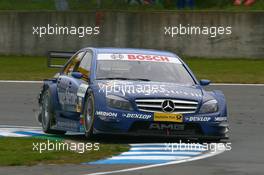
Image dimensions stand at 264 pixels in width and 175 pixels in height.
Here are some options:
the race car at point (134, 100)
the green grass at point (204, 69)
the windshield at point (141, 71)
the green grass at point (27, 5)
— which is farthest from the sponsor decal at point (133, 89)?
the green grass at point (27, 5)

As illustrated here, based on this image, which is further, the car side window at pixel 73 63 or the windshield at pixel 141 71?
the car side window at pixel 73 63

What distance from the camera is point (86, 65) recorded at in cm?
1538

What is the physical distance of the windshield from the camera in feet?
48.9

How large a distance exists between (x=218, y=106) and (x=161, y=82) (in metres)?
0.95

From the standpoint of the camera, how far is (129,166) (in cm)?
1134

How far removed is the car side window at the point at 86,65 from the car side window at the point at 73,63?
0.64 ft

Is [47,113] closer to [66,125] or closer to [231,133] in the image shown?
[66,125]

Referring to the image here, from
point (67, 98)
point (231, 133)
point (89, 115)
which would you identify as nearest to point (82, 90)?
point (89, 115)

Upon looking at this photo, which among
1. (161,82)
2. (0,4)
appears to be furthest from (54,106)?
(0,4)

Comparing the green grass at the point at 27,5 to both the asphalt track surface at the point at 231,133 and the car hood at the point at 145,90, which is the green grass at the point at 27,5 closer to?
the asphalt track surface at the point at 231,133

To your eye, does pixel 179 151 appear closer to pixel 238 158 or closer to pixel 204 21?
pixel 238 158

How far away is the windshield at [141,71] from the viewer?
1491 cm

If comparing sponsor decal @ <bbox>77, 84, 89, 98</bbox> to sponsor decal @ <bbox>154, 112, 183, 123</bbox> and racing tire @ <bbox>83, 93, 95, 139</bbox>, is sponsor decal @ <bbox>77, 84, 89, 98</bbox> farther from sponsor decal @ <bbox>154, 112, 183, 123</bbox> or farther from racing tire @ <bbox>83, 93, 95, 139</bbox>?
sponsor decal @ <bbox>154, 112, 183, 123</bbox>

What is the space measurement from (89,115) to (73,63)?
6.74 feet
